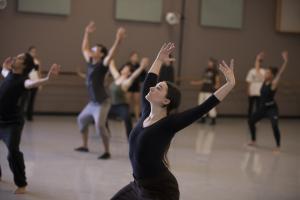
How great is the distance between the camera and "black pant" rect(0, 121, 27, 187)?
16.1 feet

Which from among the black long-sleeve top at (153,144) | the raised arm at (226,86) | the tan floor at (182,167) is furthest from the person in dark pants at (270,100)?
the black long-sleeve top at (153,144)

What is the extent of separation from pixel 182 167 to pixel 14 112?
8.25ft

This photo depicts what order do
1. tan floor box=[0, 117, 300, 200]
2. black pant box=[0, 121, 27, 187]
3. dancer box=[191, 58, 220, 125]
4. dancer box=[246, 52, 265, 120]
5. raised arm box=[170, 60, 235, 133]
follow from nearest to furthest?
1. raised arm box=[170, 60, 235, 133]
2. black pant box=[0, 121, 27, 187]
3. tan floor box=[0, 117, 300, 200]
4. dancer box=[191, 58, 220, 125]
5. dancer box=[246, 52, 265, 120]

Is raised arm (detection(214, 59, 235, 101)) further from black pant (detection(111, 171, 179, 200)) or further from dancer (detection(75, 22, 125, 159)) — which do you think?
dancer (detection(75, 22, 125, 159))

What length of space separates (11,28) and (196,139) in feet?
16.0

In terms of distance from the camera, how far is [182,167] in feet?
21.9

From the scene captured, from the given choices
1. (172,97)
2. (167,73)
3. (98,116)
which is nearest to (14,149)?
(98,116)

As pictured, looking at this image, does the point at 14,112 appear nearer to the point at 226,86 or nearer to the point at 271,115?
the point at 226,86

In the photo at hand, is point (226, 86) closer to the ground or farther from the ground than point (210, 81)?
farther from the ground

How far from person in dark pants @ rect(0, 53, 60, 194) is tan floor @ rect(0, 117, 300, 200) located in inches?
9.8

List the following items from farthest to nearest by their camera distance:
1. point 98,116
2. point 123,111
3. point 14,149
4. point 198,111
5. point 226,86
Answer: point 123,111 < point 98,116 < point 14,149 < point 226,86 < point 198,111

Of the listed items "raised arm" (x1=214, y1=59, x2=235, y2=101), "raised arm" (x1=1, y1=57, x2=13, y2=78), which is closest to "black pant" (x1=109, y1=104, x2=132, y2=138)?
"raised arm" (x1=1, y1=57, x2=13, y2=78)

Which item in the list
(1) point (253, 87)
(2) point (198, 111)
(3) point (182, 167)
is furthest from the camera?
(1) point (253, 87)

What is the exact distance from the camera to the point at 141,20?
12.1m
